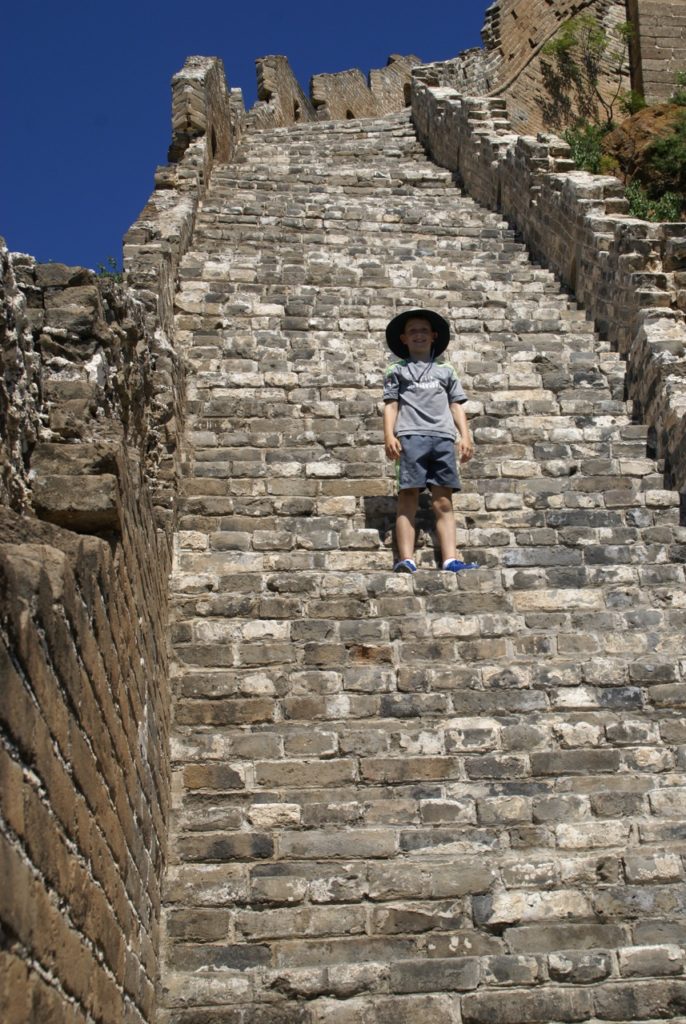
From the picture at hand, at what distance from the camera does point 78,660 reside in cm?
262

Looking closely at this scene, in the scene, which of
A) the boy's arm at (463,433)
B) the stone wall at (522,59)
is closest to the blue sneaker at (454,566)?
the boy's arm at (463,433)

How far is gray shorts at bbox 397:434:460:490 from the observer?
5.88 m

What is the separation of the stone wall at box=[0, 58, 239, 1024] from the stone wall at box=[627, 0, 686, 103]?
1901 centimetres

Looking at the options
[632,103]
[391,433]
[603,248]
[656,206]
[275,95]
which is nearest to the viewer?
[391,433]

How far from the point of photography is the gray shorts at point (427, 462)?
588 cm

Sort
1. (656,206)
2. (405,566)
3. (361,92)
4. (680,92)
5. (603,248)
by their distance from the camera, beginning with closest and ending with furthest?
(405,566), (603,248), (656,206), (680,92), (361,92)

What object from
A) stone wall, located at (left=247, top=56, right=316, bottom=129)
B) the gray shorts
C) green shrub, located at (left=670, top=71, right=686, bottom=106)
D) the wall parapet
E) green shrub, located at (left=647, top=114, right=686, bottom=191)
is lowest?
the gray shorts

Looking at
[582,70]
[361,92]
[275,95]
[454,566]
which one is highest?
[361,92]

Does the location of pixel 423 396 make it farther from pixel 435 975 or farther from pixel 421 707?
pixel 435 975

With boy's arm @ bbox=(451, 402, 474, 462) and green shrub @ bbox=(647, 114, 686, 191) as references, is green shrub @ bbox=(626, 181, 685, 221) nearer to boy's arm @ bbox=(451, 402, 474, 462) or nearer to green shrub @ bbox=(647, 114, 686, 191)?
green shrub @ bbox=(647, 114, 686, 191)

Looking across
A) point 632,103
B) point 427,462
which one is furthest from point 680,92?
point 427,462

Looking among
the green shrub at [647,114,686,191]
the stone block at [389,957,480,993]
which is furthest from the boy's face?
the green shrub at [647,114,686,191]

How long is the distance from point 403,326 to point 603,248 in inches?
116

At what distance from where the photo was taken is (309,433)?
22.6 feet
